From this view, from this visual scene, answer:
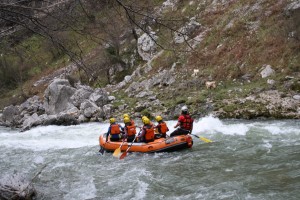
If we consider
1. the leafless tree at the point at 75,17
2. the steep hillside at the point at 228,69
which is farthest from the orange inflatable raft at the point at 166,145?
the leafless tree at the point at 75,17

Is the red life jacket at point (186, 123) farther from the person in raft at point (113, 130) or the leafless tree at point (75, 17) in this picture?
the leafless tree at point (75, 17)

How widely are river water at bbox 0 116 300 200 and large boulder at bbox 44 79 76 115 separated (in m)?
6.01

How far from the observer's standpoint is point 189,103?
1434 centimetres

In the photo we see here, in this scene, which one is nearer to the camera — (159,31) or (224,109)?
(159,31)

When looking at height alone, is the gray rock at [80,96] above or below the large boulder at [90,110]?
above

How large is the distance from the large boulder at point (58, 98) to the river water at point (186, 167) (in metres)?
6.01

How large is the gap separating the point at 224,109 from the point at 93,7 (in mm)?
10518

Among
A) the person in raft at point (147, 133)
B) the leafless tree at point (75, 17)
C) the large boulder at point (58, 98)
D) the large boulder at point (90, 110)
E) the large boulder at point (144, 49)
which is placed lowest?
the person in raft at point (147, 133)

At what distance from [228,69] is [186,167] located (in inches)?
348

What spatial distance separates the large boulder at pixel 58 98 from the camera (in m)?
18.7

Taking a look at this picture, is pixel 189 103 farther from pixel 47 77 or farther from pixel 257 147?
pixel 47 77

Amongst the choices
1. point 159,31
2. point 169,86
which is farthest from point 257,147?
point 169,86

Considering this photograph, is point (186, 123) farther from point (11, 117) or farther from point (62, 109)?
point (11, 117)

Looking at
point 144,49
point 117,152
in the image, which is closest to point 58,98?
point 144,49
